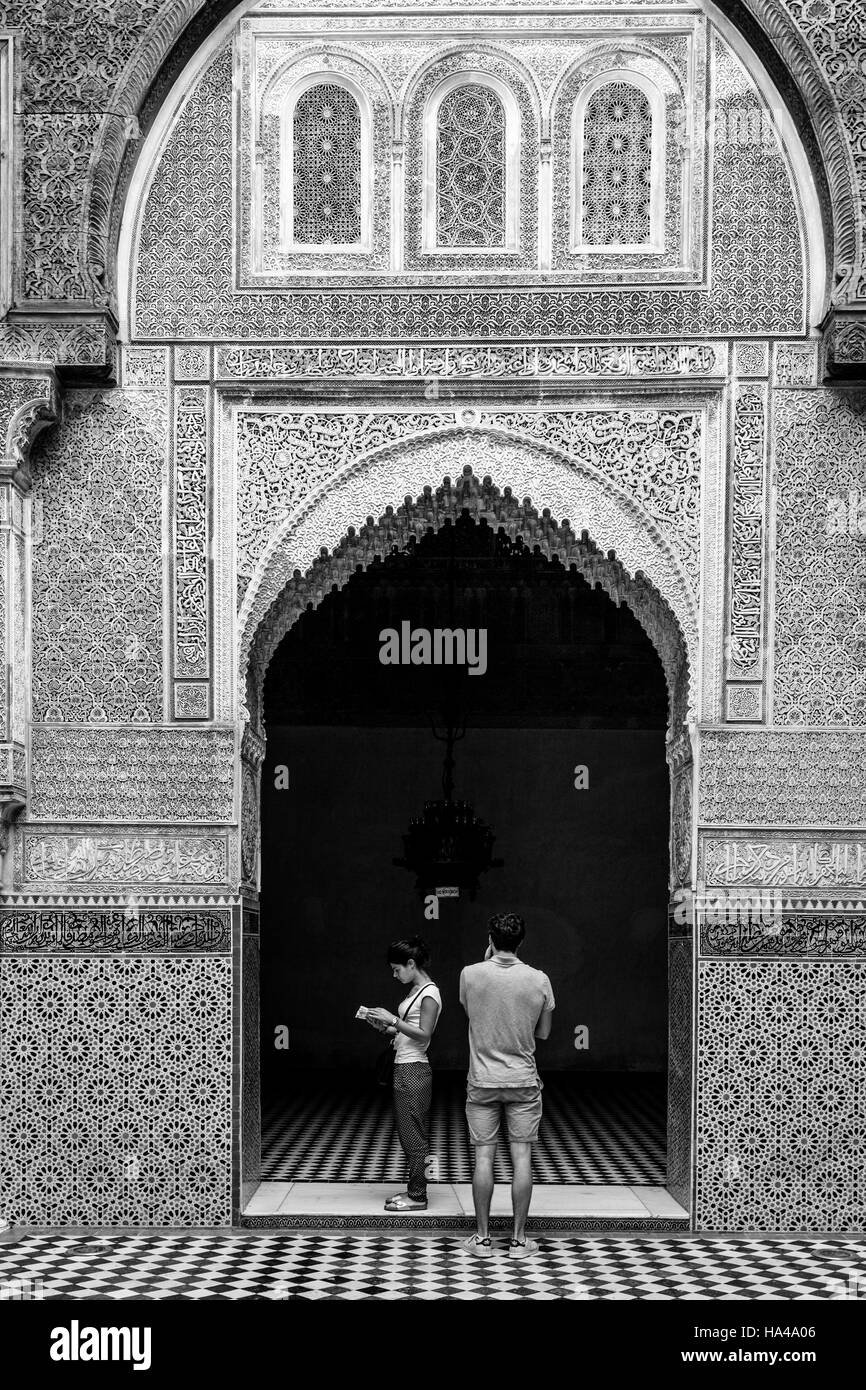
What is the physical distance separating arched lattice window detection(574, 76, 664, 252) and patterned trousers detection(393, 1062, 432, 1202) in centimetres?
264

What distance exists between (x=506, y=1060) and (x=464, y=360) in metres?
2.10

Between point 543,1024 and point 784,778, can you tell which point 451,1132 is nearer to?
point 543,1024

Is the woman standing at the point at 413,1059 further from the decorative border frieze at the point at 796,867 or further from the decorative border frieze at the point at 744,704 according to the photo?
the decorative border frieze at the point at 744,704

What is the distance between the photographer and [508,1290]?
4.18m

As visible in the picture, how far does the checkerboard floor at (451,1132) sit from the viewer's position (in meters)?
5.99

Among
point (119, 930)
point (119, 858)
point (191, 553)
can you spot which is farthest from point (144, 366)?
point (119, 930)

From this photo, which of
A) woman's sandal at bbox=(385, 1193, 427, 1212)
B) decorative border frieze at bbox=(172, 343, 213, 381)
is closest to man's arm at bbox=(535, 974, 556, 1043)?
woman's sandal at bbox=(385, 1193, 427, 1212)

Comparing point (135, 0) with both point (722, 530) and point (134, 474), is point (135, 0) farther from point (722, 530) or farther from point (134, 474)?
point (722, 530)

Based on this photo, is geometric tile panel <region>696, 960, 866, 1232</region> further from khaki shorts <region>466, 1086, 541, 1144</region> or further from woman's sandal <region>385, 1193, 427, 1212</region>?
woman's sandal <region>385, 1193, 427, 1212</region>

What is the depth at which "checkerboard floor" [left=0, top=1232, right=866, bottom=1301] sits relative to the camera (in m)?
4.17

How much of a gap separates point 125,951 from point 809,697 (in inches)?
86.7

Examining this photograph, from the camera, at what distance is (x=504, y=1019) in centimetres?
454

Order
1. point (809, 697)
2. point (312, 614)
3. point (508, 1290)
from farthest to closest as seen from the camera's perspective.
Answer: point (312, 614), point (809, 697), point (508, 1290)

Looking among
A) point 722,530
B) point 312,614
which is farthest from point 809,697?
point 312,614
